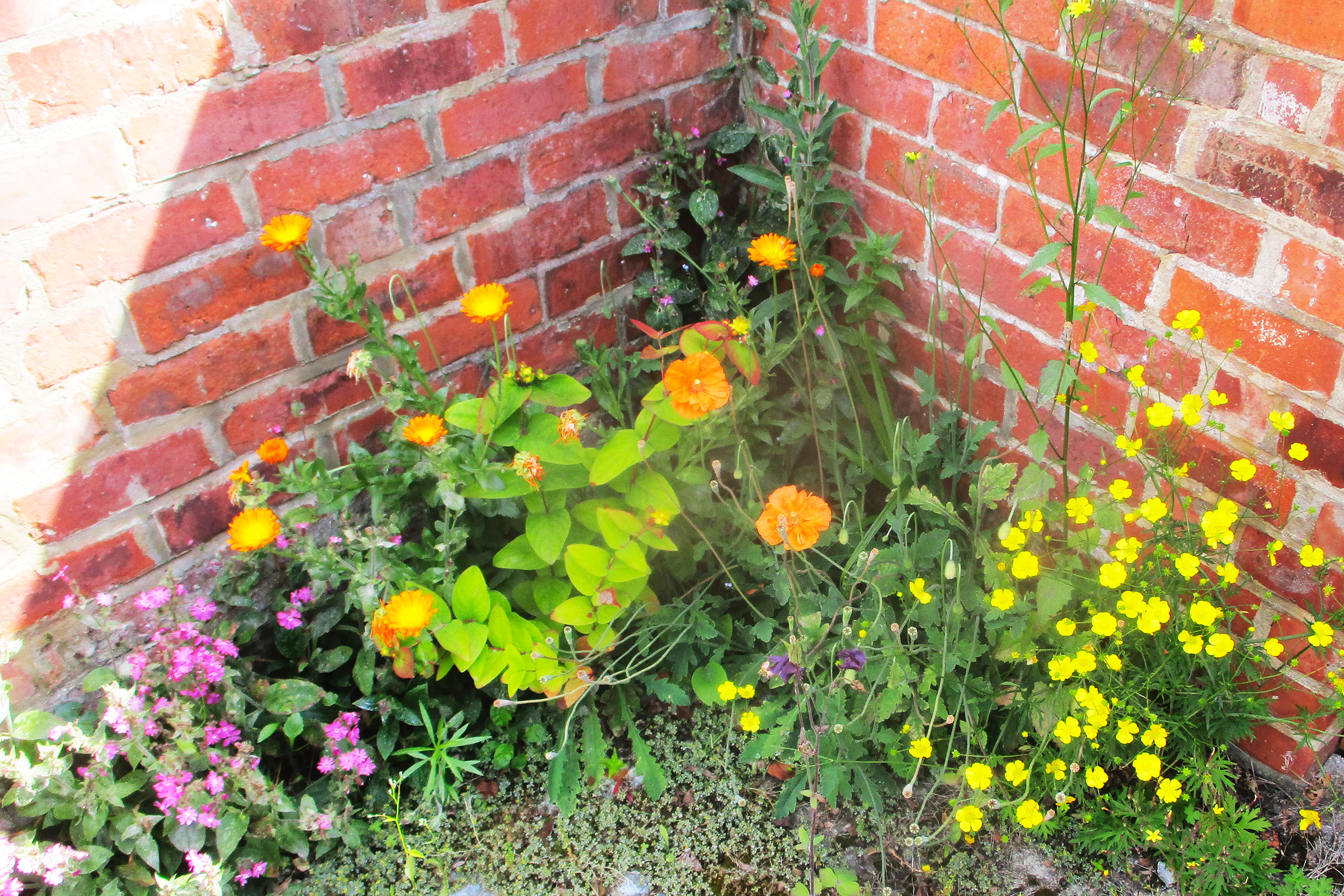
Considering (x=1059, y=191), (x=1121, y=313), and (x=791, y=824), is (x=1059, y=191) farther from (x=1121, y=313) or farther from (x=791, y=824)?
(x=791, y=824)

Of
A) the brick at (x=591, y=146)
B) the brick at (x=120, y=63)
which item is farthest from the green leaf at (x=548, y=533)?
the brick at (x=120, y=63)

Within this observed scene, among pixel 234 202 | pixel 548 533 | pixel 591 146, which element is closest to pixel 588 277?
pixel 591 146

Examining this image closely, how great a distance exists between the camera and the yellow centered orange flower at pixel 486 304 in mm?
1571

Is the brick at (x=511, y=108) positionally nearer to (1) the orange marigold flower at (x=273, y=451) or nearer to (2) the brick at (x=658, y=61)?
(2) the brick at (x=658, y=61)

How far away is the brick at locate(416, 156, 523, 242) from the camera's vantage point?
1680 millimetres

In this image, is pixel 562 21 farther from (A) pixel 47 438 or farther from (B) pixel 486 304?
(A) pixel 47 438

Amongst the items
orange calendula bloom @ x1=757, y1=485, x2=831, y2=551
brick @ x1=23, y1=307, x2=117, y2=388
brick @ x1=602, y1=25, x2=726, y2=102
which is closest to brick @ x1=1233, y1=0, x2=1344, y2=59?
orange calendula bloom @ x1=757, y1=485, x2=831, y2=551

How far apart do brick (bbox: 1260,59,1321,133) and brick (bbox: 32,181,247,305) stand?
1.47 m

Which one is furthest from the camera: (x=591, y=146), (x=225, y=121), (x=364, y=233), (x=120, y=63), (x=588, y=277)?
(x=588, y=277)

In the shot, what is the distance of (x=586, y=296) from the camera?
197cm

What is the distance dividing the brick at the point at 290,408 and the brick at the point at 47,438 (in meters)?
0.21

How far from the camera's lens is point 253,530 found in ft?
5.00

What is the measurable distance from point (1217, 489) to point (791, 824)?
2.93 ft

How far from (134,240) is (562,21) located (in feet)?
2.57
